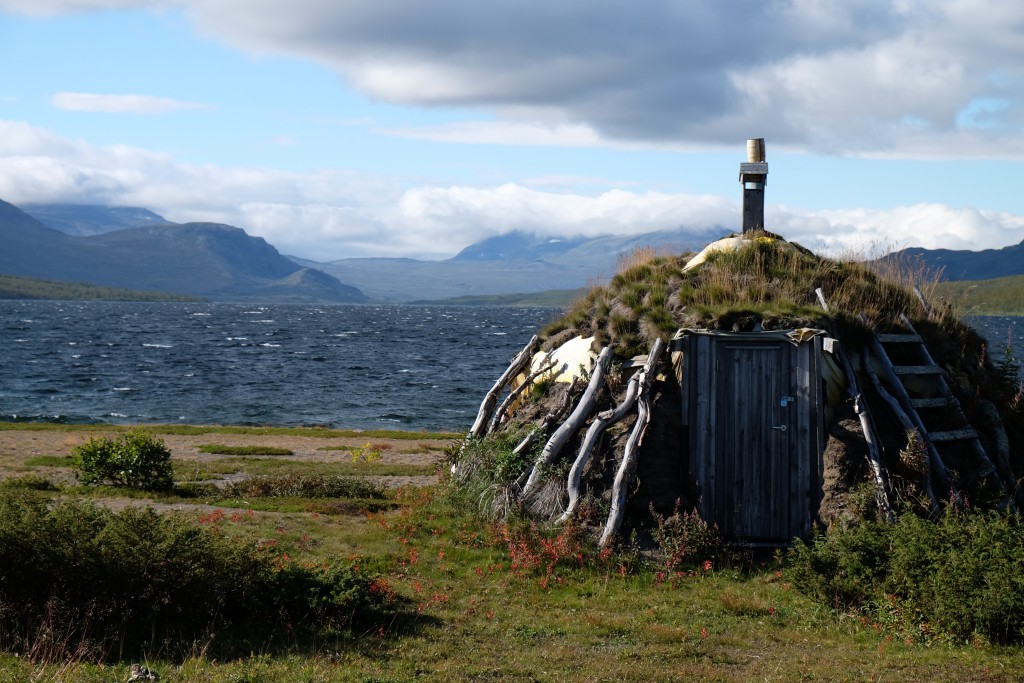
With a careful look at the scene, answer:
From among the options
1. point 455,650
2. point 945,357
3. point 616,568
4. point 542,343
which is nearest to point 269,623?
point 455,650

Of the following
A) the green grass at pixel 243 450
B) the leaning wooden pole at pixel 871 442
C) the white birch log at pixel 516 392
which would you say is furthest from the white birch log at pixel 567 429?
the green grass at pixel 243 450

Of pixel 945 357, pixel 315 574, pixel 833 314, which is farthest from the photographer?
pixel 945 357

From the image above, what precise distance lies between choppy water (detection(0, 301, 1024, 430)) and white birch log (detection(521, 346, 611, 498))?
3.95m

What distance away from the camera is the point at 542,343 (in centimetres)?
1861

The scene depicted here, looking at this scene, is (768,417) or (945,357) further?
(945,357)

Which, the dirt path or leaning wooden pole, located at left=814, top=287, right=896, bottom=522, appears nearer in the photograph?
leaning wooden pole, located at left=814, top=287, right=896, bottom=522

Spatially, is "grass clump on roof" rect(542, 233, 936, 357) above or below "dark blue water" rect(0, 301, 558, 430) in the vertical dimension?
above

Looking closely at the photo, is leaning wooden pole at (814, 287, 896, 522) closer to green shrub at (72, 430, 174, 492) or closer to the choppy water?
the choppy water

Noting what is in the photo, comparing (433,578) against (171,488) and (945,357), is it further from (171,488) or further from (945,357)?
(945,357)

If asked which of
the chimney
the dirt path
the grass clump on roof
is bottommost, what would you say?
the dirt path

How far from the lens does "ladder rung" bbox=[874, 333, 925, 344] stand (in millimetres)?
15797

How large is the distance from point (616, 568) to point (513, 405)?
4.98m

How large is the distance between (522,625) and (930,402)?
7929 mm

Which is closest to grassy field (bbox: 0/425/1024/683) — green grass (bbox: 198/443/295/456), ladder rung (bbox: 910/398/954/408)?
ladder rung (bbox: 910/398/954/408)
